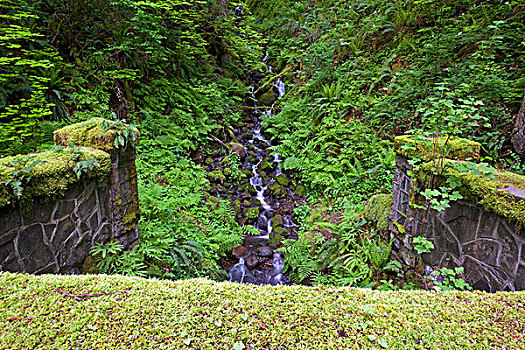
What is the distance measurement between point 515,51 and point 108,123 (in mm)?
8282

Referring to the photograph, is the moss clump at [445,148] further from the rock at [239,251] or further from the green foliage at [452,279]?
the rock at [239,251]

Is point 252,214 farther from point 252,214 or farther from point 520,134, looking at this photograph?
point 520,134

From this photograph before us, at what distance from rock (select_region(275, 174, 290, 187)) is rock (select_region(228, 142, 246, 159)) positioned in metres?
1.50

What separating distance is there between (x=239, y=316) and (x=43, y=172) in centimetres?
259

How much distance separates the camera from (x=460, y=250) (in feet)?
9.48

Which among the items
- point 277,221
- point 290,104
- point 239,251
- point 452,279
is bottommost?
point 239,251

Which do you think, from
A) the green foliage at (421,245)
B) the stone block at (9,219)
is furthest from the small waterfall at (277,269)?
the stone block at (9,219)

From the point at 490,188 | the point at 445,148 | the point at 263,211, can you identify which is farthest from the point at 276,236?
the point at 490,188

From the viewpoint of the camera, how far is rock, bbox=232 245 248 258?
591 centimetres

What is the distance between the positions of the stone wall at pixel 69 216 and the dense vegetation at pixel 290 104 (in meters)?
0.34

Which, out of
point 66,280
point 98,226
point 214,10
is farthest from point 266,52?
point 66,280

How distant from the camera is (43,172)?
8.39 ft

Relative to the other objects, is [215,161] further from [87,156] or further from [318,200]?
[87,156]

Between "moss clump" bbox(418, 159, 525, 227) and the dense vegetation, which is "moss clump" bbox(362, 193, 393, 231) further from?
"moss clump" bbox(418, 159, 525, 227)
